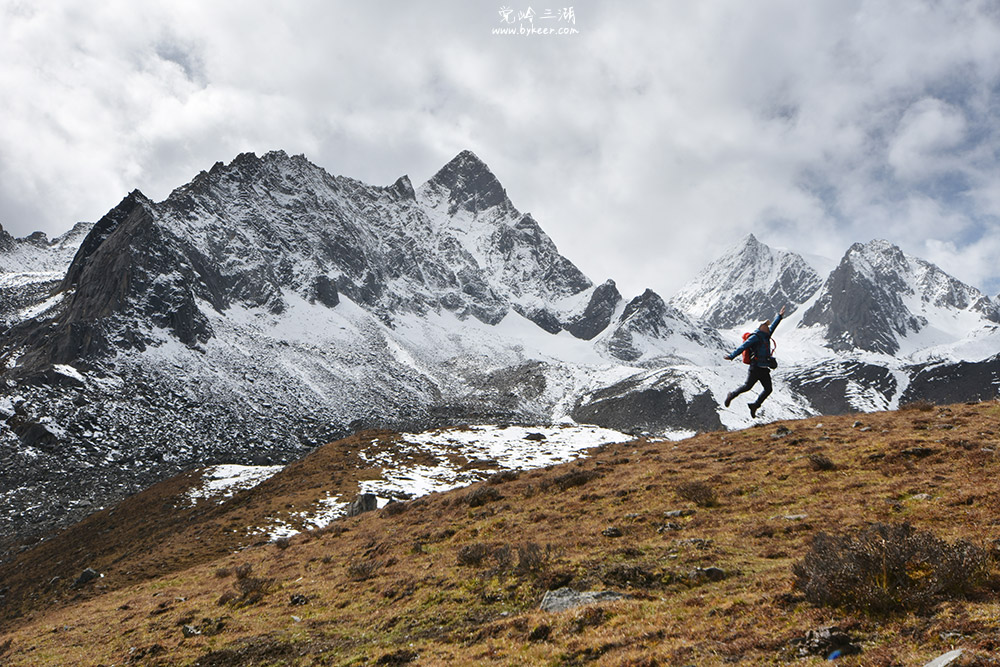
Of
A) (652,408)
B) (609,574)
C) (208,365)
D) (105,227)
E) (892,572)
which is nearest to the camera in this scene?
(892,572)

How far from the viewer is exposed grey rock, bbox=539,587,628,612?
9844 mm

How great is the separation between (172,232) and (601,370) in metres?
135

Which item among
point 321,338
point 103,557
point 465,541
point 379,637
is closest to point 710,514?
point 465,541

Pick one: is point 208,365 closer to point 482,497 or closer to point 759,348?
point 482,497

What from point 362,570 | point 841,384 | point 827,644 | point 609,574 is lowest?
point 362,570

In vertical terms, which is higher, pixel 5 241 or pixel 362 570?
pixel 5 241

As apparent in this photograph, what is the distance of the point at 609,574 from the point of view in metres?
11.1

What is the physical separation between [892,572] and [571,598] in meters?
5.18

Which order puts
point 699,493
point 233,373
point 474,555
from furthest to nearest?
point 233,373
point 699,493
point 474,555

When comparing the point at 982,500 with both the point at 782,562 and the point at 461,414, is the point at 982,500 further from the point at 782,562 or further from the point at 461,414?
the point at 461,414

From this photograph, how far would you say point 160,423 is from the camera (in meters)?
87.6

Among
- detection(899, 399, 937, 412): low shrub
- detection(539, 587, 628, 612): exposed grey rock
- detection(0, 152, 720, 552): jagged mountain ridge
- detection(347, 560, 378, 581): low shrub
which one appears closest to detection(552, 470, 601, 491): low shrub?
detection(347, 560, 378, 581): low shrub

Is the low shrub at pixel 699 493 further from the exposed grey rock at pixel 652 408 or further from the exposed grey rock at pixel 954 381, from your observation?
the exposed grey rock at pixel 954 381

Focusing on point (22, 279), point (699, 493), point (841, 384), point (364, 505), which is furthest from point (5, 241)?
point (841, 384)
